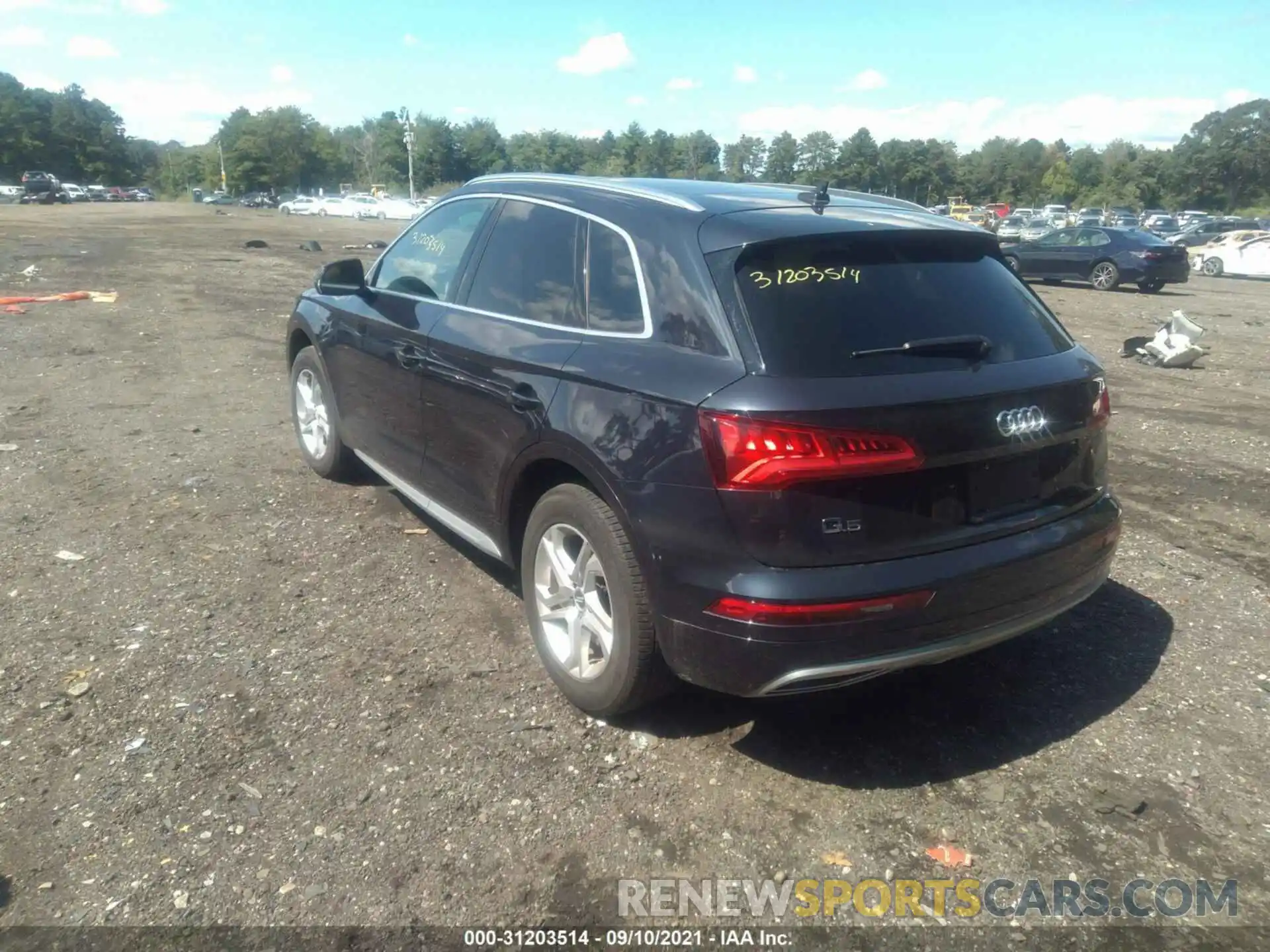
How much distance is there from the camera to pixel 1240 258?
29875 mm

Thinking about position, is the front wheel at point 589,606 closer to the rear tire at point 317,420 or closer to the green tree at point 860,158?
the rear tire at point 317,420

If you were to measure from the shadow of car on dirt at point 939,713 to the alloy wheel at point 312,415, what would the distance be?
3.25 meters

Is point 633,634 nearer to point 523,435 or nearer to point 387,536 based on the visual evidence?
point 523,435

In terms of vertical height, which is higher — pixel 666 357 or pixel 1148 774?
pixel 666 357

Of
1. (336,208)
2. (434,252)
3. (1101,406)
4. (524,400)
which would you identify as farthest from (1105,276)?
(336,208)

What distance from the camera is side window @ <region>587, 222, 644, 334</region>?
332 cm

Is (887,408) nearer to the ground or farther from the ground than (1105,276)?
farther from the ground

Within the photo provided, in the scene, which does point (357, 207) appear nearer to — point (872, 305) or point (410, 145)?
point (410, 145)

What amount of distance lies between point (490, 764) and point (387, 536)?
7.36ft

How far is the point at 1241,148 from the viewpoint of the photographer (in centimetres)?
9969

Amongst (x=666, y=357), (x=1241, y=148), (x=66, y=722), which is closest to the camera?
(x=666, y=357)

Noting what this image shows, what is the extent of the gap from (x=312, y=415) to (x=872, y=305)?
Result: 4.15 metres

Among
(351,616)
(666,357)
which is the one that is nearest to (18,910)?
(351,616)

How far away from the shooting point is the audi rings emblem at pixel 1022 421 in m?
3.04
